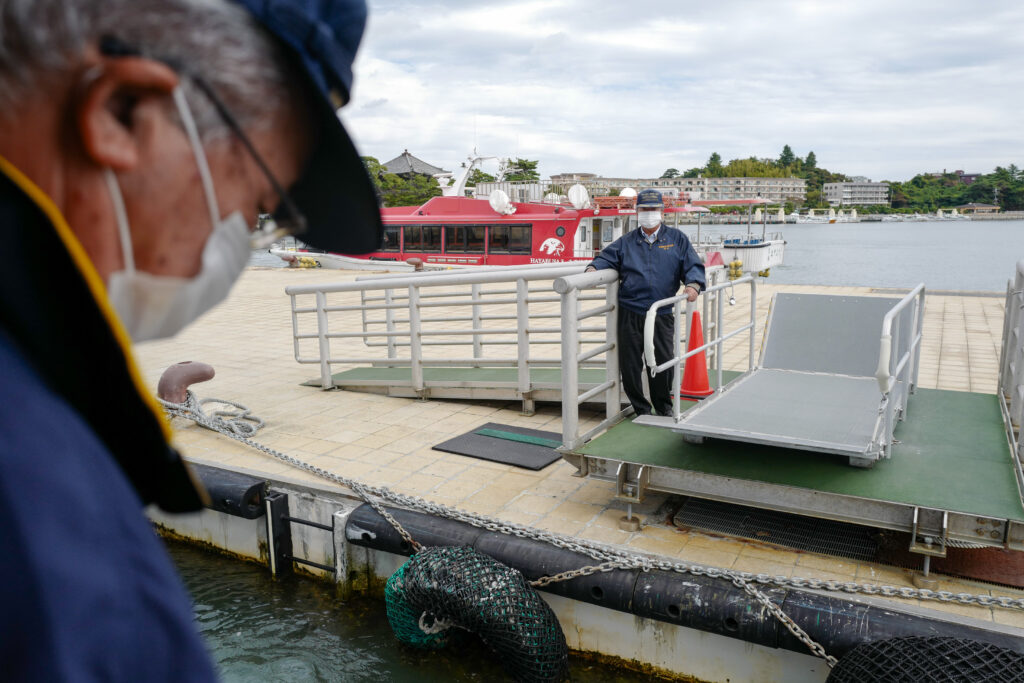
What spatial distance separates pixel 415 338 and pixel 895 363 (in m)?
4.60

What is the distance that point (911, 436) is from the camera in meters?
5.05

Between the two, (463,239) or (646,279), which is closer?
(646,279)

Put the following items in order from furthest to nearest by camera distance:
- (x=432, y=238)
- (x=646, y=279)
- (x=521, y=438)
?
(x=432, y=238) → (x=521, y=438) → (x=646, y=279)

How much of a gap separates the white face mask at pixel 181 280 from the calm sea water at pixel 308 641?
3722 millimetres

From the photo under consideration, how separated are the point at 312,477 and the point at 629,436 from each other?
2.40 metres

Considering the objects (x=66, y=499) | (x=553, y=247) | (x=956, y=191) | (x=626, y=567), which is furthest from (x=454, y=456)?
(x=956, y=191)

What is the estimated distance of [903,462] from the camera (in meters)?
4.50

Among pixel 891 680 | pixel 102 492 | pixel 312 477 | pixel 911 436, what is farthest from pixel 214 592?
pixel 102 492

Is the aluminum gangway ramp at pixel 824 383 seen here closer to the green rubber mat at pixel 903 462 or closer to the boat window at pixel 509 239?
the green rubber mat at pixel 903 462

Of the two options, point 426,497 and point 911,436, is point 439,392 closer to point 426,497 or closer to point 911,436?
point 426,497

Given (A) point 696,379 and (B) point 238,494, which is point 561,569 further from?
(B) point 238,494

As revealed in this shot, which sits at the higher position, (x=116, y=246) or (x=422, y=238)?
(x=116, y=246)

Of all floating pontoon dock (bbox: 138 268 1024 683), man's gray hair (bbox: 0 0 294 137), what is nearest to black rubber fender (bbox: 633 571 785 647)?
floating pontoon dock (bbox: 138 268 1024 683)

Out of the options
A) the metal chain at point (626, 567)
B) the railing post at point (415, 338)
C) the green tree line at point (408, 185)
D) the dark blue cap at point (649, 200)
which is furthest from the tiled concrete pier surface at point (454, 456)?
the green tree line at point (408, 185)
